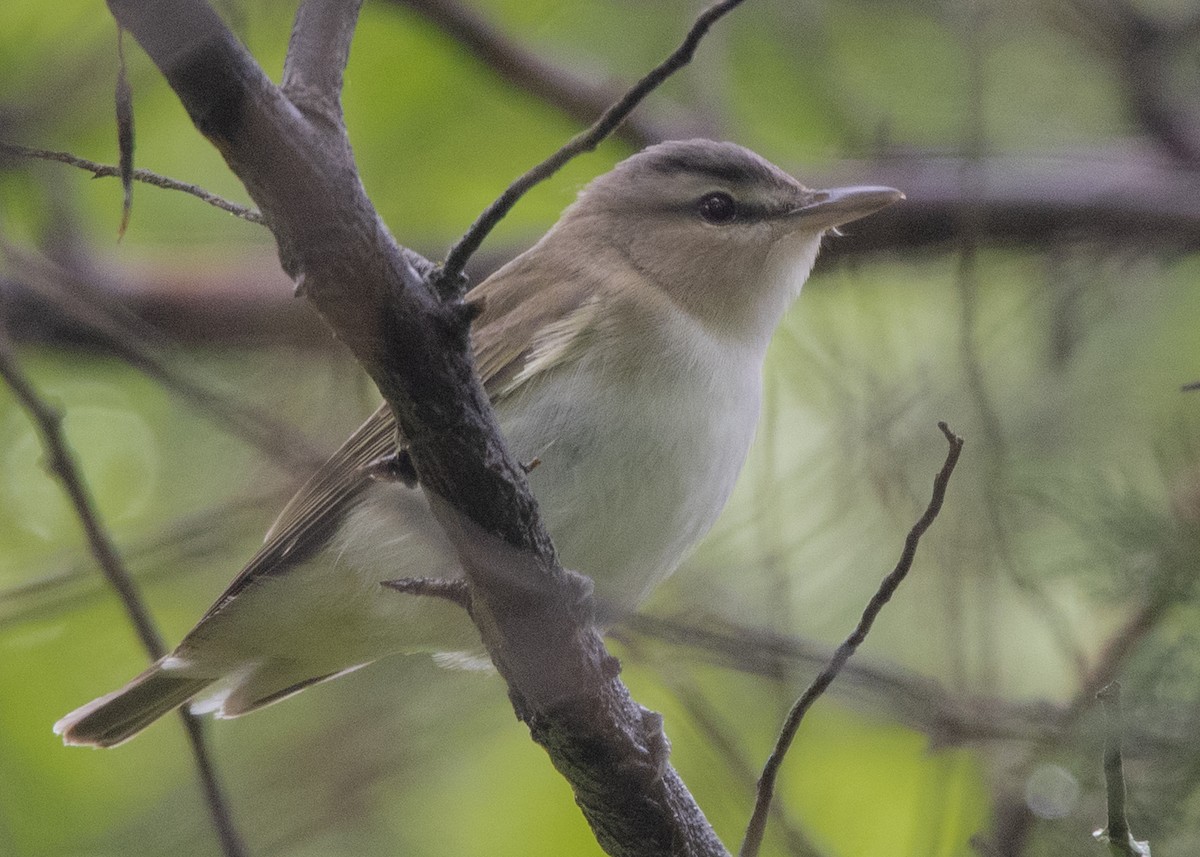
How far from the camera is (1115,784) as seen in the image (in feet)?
7.60

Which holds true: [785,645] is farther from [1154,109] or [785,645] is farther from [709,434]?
[1154,109]

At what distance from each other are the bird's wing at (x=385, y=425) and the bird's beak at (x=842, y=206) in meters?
0.76

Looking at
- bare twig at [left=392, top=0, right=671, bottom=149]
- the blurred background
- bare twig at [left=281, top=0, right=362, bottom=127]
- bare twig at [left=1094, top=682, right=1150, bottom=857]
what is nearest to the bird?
the blurred background

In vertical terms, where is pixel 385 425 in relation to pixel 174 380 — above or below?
below

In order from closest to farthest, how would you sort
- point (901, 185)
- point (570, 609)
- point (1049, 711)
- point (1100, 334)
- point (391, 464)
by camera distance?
point (391, 464) < point (570, 609) < point (1049, 711) < point (901, 185) < point (1100, 334)

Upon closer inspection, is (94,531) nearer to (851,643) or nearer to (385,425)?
(385,425)

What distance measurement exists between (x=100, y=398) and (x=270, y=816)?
2.73m

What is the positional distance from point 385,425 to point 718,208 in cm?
119

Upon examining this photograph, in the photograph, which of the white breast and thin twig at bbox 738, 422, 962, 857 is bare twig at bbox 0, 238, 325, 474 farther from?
thin twig at bbox 738, 422, 962, 857

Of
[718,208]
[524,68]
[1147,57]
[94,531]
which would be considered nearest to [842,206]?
[718,208]

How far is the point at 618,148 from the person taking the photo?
6.71 m

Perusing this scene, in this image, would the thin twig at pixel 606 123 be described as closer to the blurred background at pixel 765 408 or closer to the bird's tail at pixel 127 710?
the blurred background at pixel 765 408

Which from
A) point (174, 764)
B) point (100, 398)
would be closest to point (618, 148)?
point (100, 398)

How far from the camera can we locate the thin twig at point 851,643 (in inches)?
100.0
